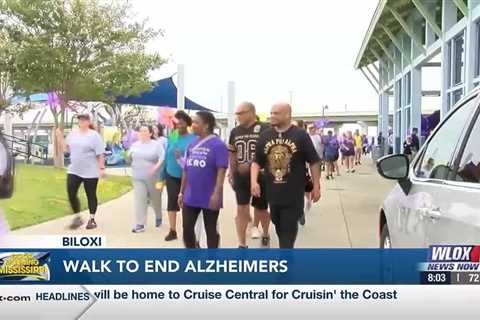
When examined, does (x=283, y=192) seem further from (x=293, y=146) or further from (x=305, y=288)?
(x=305, y=288)

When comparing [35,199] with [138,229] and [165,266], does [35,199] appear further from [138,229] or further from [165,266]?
[165,266]

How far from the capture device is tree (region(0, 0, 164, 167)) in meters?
2.24

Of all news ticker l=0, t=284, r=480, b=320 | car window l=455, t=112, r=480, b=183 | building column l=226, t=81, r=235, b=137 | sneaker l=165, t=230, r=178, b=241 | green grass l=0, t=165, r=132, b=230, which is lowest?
news ticker l=0, t=284, r=480, b=320

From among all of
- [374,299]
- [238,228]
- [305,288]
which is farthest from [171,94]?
Result: [374,299]

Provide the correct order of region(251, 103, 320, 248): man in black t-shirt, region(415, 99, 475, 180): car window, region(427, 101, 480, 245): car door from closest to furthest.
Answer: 1. region(427, 101, 480, 245): car door
2. region(415, 99, 475, 180): car window
3. region(251, 103, 320, 248): man in black t-shirt

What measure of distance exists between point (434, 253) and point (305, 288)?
49 cm

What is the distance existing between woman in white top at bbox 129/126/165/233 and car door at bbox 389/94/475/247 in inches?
43.2

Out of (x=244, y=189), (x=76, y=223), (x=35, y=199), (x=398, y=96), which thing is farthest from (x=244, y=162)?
(x=35, y=199)

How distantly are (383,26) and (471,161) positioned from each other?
0.73 m

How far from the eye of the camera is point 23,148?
226 centimetres

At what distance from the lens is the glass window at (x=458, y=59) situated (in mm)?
2691

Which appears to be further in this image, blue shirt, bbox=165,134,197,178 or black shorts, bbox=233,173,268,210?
black shorts, bbox=233,173,268,210

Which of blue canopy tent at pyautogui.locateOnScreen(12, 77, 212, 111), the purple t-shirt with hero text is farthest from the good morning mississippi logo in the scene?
the purple t-shirt with hero text

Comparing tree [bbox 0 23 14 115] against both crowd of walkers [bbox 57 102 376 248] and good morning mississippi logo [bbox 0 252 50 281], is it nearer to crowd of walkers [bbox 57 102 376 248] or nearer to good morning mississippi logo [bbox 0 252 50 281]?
crowd of walkers [bbox 57 102 376 248]
